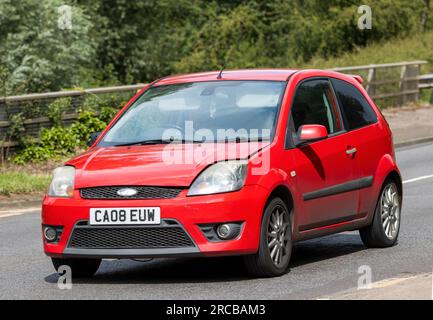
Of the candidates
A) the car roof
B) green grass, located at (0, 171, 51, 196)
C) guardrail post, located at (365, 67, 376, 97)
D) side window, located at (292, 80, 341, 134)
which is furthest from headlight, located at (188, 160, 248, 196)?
guardrail post, located at (365, 67, 376, 97)

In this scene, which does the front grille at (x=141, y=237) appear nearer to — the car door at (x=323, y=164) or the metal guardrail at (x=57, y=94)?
the car door at (x=323, y=164)

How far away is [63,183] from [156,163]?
75cm

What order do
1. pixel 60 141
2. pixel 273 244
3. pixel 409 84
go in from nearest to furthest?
pixel 273 244
pixel 60 141
pixel 409 84

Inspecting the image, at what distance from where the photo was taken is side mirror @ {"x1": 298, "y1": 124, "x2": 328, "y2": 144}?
33.0 ft

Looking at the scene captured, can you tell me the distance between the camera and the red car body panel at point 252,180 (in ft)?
30.2

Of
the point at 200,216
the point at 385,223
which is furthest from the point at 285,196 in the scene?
the point at 385,223

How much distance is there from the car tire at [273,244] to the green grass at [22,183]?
9.23 m

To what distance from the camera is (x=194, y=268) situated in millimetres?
10492

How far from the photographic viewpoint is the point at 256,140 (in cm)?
988

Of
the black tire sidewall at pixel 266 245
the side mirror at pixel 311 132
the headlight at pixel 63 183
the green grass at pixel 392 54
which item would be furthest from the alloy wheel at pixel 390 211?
the green grass at pixel 392 54

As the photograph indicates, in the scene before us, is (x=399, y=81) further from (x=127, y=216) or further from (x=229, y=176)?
(x=127, y=216)

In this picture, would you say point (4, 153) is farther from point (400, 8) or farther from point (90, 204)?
point (400, 8)
